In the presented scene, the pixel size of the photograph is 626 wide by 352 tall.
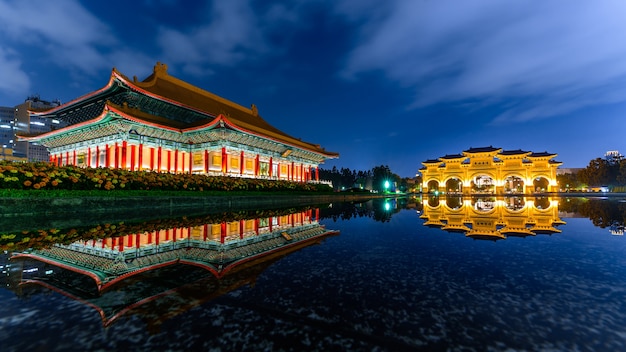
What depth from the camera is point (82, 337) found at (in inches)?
67.6

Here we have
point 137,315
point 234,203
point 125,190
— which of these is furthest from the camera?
point 234,203

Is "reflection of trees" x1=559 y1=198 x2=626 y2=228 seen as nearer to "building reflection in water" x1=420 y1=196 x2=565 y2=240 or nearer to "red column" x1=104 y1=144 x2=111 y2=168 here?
"building reflection in water" x1=420 y1=196 x2=565 y2=240

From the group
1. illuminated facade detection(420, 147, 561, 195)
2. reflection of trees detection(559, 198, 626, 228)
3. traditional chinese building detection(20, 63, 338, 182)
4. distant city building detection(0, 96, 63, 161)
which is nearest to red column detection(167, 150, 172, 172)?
traditional chinese building detection(20, 63, 338, 182)

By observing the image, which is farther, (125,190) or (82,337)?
(125,190)

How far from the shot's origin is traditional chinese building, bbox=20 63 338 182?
63.4 ft

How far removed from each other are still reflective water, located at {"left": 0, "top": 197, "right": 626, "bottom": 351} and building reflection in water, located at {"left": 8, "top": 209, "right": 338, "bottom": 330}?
0.7 inches

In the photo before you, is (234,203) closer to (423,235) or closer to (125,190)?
(125,190)

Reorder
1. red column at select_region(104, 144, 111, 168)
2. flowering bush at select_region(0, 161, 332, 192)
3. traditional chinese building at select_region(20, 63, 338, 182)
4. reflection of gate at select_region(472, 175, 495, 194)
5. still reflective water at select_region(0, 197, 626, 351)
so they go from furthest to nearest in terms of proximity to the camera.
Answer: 1. reflection of gate at select_region(472, 175, 495, 194)
2. red column at select_region(104, 144, 111, 168)
3. traditional chinese building at select_region(20, 63, 338, 182)
4. flowering bush at select_region(0, 161, 332, 192)
5. still reflective water at select_region(0, 197, 626, 351)

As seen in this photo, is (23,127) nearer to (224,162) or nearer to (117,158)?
(117,158)

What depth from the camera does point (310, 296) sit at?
2.40 metres

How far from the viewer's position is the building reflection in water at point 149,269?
2287 mm

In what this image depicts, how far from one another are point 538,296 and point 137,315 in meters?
3.21

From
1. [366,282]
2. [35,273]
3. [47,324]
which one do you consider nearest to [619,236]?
[366,282]

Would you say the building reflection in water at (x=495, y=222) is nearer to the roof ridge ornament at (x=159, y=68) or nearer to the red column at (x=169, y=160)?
the red column at (x=169, y=160)
